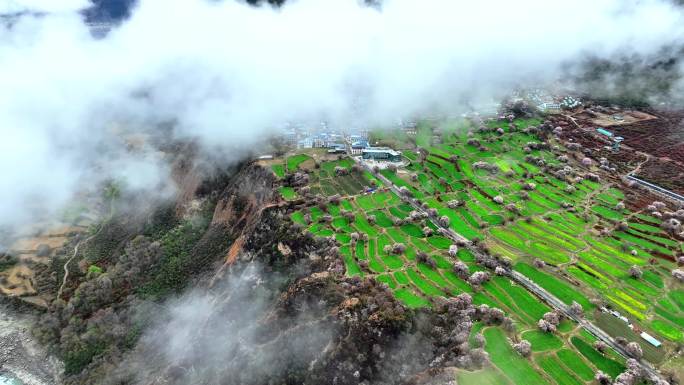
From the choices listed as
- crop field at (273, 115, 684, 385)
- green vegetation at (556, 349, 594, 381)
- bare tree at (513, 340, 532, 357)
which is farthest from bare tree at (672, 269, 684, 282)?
bare tree at (513, 340, 532, 357)

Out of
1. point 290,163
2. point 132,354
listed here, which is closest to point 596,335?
point 290,163

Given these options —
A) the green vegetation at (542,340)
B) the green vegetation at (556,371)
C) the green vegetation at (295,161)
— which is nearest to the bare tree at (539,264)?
the green vegetation at (542,340)

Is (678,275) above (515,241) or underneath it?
above

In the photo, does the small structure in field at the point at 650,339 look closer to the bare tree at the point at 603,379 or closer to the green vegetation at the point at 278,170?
the bare tree at the point at 603,379

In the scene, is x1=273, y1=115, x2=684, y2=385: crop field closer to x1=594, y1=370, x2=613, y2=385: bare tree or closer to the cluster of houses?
x1=594, y1=370, x2=613, y2=385: bare tree

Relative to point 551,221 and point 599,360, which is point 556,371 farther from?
point 551,221

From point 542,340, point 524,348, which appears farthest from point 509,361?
point 542,340

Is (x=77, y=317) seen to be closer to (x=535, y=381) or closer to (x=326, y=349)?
(x=326, y=349)

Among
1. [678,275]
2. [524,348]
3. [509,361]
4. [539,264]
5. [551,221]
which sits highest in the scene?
[539,264]
